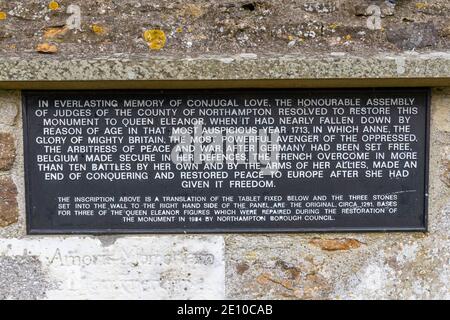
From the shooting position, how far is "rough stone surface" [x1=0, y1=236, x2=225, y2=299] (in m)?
2.07

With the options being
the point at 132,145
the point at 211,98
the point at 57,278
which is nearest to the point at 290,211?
the point at 211,98

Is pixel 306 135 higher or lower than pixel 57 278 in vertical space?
higher

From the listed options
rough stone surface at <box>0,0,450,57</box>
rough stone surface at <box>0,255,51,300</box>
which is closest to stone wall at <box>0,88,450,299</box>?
rough stone surface at <box>0,255,51,300</box>

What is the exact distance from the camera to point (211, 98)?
2.00m

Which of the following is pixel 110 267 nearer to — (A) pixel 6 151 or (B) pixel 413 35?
(A) pixel 6 151

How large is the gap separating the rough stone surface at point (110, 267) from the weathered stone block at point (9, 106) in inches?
18.9

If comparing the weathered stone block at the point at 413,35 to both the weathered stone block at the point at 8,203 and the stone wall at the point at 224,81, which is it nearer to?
the stone wall at the point at 224,81

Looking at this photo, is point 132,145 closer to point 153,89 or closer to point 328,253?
point 153,89

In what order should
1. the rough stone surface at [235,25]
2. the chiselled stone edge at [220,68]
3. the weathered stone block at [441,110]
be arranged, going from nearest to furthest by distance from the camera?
the chiselled stone edge at [220,68] → the rough stone surface at [235,25] → the weathered stone block at [441,110]

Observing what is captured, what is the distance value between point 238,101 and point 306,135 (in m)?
0.29

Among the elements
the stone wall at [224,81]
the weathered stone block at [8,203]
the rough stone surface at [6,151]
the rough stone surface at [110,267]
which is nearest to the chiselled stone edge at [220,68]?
the stone wall at [224,81]

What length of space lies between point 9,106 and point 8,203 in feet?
1.24

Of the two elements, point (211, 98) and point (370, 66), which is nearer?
point (370, 66)

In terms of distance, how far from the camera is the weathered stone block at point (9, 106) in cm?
199
